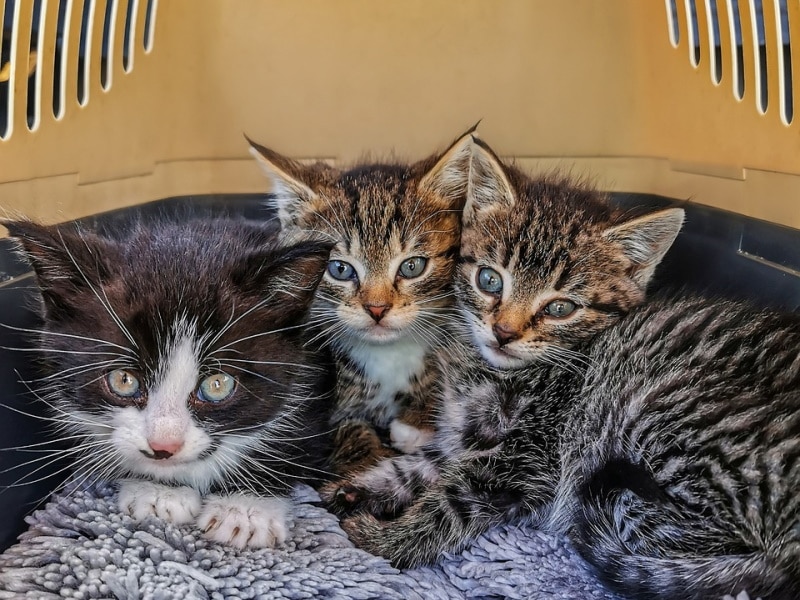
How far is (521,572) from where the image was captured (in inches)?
53.7

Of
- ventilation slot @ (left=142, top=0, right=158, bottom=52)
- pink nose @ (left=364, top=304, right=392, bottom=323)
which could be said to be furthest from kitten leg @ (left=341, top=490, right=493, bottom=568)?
ventilation slot @ (left=142, top=0, right=158, bottom=52)

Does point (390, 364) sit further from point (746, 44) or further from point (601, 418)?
point (746, 44)

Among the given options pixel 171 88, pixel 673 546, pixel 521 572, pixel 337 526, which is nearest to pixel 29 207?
pixel 171 88

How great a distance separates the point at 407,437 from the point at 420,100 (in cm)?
105

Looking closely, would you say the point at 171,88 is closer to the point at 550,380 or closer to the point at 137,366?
the point at 137,366

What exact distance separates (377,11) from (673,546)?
5.30 feet

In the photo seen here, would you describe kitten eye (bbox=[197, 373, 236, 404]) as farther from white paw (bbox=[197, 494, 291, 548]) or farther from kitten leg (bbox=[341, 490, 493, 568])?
kitten leg (bbox=[341, 490, 493, 568])

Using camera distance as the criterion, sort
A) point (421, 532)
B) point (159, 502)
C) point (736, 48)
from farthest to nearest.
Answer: point (736, 48) < point (421, 532) < point (159, 502)

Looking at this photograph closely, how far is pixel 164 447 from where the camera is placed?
1159 millimetres

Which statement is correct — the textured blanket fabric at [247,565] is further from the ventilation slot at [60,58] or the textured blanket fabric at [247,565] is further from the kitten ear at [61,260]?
the ventilation slot at [60,58]

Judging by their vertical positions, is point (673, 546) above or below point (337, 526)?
above

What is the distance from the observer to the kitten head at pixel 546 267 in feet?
4.93

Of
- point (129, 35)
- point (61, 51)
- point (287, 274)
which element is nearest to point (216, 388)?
point (287, 274)

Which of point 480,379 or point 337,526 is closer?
point 337,526
